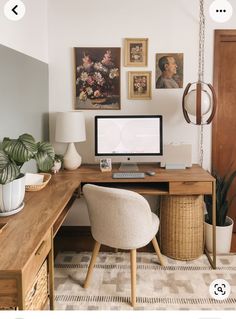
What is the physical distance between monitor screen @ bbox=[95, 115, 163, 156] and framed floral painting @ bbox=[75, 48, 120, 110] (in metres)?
0.29

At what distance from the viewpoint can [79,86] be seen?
3.16 meters

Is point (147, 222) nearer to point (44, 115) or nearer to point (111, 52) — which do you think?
point (44, 115)

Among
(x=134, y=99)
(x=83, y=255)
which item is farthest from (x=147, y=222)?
(x=134, y=99)

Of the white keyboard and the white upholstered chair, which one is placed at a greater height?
the white keyboard

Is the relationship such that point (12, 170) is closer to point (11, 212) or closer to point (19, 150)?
point (19, 150)

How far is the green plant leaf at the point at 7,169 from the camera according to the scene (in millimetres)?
1640

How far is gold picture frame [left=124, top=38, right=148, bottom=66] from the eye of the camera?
309 centimetres

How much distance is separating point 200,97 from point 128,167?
33.4 inches

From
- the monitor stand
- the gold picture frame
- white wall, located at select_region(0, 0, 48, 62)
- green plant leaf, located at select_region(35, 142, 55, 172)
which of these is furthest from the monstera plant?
the gold picture frame

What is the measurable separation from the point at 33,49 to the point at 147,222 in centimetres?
163

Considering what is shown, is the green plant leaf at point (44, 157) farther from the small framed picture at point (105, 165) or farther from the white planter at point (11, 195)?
the small framed picture at point (105, 165)

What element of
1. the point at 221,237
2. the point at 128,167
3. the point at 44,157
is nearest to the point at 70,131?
the point at 128,167

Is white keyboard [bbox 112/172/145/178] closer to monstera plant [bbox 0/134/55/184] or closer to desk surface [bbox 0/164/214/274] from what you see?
desk surface [bbox 0/164/214/274]
